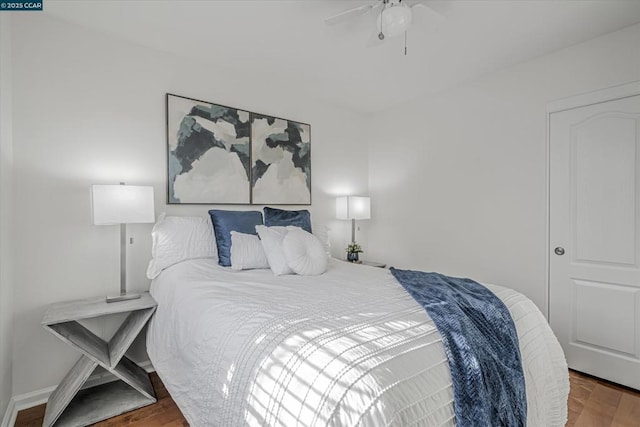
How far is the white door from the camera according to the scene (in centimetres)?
236

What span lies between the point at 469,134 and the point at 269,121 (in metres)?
2.09

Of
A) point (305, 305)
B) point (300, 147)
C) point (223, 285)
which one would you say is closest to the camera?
point (305, 305)

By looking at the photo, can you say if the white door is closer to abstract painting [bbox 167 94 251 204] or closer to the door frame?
the door frame

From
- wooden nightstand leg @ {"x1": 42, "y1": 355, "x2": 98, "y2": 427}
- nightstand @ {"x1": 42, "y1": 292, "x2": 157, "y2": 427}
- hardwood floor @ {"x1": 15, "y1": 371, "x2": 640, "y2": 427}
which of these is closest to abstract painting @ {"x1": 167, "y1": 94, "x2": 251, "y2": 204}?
nightstand @ {"x1": 42, "y1": 292, "x2": 157, "y2": 427}

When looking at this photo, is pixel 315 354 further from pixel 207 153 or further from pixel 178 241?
pixel 207 153

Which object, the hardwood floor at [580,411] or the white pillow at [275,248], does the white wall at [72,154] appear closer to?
the hardwood floor at [580,411]

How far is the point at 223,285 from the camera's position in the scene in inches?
72.5

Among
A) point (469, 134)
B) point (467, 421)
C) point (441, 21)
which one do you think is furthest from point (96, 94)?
point (469, 134)

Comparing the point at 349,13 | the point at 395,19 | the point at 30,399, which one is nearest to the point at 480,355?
the point at 395,19

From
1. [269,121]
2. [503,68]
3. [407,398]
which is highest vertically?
[503,68]

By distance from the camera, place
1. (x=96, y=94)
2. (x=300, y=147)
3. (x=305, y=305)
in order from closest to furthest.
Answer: (x=305, y=305) → (x=96, y=94) → (x=300, y=147)

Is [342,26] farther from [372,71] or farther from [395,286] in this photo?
[395,286]

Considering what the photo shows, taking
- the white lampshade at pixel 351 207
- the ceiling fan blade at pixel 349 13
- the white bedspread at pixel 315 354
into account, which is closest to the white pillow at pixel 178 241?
the white bedspread at pixel 315 354

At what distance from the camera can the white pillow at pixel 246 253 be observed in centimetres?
229
